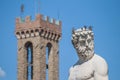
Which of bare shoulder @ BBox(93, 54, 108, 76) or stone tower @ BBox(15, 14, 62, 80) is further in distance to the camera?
stone tower @ BBox(15, 14, 62, 80)

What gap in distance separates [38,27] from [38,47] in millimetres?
1712

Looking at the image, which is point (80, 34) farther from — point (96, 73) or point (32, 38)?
point (32, 38)

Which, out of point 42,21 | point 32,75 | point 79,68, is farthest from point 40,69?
point 79,68

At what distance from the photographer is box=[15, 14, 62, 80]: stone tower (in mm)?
44031

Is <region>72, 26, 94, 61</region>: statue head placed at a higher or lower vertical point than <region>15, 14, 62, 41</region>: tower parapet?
lower

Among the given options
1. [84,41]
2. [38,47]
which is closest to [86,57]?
[84,41]

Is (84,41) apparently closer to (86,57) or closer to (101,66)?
(86,57)

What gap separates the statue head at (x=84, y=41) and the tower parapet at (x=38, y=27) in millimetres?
40436

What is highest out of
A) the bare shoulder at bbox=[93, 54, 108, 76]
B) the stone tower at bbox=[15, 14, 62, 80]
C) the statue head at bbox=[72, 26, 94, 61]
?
the stone tower at bbox=[15, 14, 62, 80]

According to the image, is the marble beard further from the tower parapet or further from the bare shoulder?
the tower parapet

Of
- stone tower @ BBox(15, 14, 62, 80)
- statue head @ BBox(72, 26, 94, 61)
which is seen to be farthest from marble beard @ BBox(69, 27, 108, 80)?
stone tower @ BBox(15, 14, 62, 80)

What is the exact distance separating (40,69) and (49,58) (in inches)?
89.1

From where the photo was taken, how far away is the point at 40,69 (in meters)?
43.5

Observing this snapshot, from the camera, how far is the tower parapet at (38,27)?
145 feet
